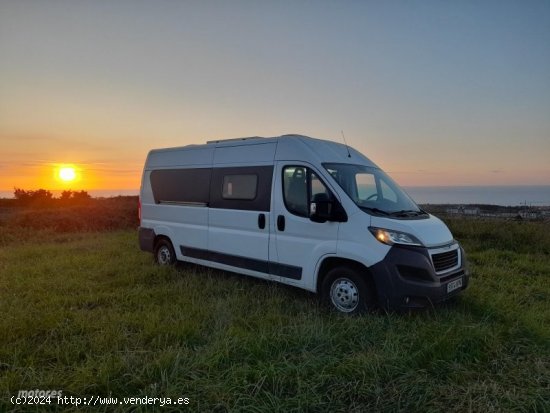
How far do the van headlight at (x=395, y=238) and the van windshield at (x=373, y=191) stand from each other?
0.30 metres

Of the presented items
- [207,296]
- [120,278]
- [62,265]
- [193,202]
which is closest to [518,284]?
[207,296]

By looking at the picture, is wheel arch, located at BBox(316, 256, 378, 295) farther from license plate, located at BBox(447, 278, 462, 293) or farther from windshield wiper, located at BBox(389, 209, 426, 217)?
license plate, located at BBox(447, 278, 462, 293)

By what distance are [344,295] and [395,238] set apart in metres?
0.99

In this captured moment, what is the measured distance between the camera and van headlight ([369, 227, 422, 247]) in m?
4.45

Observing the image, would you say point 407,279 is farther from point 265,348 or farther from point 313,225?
point 265,348

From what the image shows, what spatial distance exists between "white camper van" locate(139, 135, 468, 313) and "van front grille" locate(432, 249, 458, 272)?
0.04 feet

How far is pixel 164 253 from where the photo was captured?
7.69 meters

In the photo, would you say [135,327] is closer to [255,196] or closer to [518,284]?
[255,196]

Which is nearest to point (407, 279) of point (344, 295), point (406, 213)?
point (344, 295)

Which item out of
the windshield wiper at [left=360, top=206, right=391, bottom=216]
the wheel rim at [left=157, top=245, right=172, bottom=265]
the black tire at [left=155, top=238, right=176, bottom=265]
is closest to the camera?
the windshield wiper at [left=360, top=206, right=391, bottom=216]

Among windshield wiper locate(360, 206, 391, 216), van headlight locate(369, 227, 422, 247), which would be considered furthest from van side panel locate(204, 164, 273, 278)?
van headlight locate(369, 227, 422, 247)

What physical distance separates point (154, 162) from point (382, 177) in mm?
4694

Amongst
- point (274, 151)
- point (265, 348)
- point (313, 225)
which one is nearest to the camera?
point (265, 348)

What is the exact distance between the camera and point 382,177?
18.7 ft
